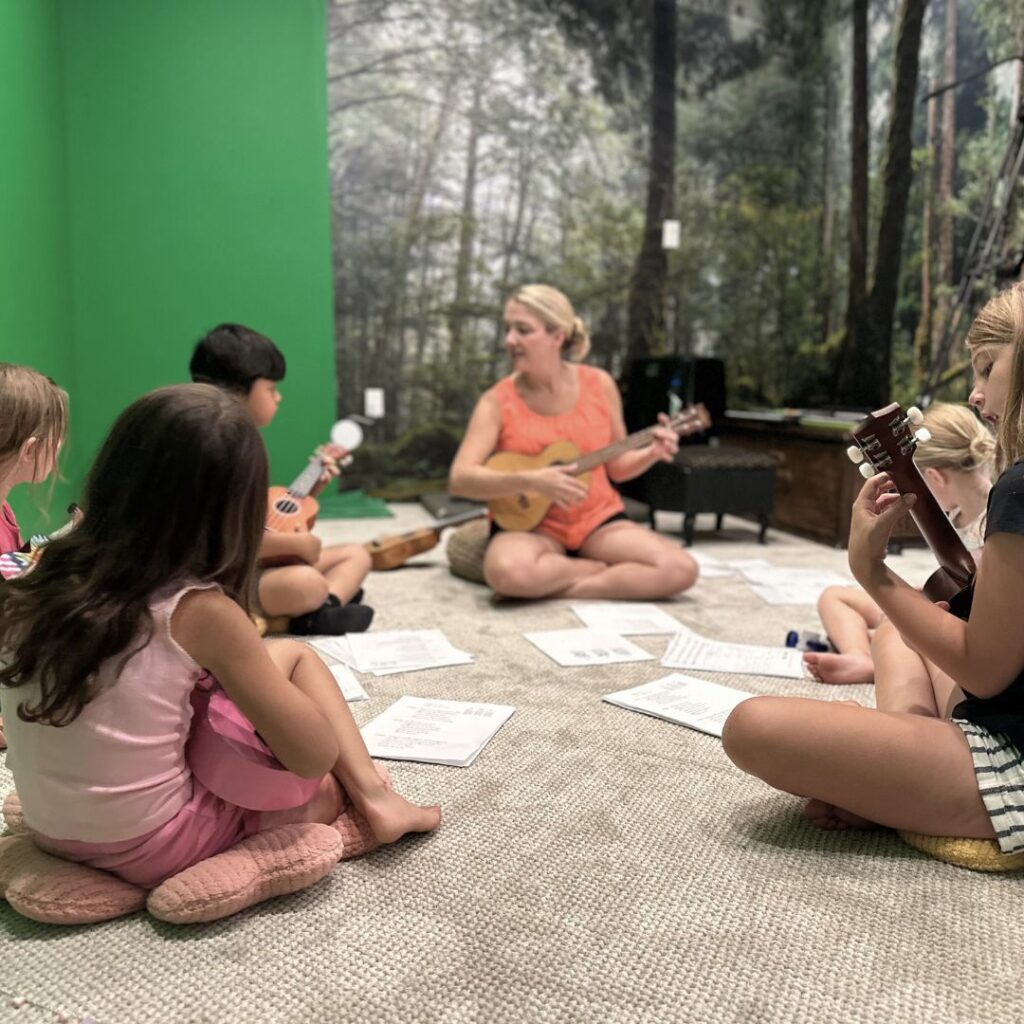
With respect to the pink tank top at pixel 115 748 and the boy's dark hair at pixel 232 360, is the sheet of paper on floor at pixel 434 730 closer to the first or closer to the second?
the pink tank top at pixel 115 748

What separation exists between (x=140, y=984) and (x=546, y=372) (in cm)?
216

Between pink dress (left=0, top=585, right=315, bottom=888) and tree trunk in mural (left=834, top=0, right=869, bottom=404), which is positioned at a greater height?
tree trunk in mural (left=834, top=0, right=869, bottom=404)

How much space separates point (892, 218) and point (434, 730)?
4.11m

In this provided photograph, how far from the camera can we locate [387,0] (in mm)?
4531

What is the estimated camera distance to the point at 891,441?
1277mm

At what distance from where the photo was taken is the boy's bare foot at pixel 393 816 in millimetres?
1282

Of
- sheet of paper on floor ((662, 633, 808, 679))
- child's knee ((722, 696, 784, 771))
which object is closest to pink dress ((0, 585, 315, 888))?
child's knee ((722, 696, 784, 771))

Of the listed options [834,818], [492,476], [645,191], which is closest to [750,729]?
[834,818]

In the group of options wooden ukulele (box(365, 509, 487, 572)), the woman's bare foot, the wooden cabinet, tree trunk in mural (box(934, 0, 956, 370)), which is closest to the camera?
the woman's bare foot

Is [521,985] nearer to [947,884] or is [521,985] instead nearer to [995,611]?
[947,884]

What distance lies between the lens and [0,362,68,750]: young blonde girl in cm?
153

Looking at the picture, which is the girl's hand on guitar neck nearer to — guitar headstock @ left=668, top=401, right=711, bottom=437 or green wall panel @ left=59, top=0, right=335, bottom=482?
guitar headstock @ left=668, top=401, right=711, bottom=437

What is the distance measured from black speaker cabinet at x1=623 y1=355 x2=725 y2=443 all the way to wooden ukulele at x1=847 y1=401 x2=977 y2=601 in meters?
3.08

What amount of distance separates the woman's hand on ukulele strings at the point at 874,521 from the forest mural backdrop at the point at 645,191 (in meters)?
3.34
